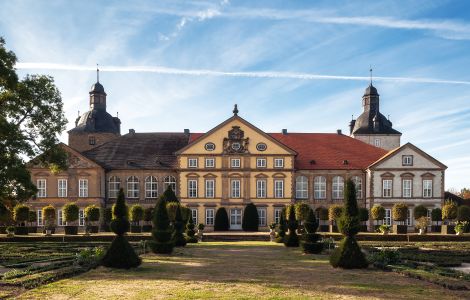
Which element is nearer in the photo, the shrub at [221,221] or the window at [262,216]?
the shrub at [221,221]

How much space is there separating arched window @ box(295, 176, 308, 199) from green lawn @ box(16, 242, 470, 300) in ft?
89.7

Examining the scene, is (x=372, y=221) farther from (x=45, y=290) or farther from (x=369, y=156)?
(x=45, y=290)

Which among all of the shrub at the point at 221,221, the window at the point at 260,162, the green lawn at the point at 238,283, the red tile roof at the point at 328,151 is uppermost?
the red tile roof at the point at 328,151

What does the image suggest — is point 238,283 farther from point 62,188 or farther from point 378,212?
point 62,188

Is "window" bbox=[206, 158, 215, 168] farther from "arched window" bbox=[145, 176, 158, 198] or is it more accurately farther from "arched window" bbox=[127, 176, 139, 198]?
"arched window" bbox=[127, 176, 139, 198]

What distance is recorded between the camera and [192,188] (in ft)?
157

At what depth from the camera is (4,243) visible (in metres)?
33.4

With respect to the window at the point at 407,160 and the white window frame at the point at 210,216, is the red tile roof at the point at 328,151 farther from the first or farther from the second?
the white window frame at the point at 210,216

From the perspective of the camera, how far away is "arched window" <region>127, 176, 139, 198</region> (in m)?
48.9

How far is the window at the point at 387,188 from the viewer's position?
48000 millimetres

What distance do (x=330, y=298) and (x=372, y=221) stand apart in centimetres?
3669

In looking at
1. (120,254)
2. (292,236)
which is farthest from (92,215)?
(120,254)

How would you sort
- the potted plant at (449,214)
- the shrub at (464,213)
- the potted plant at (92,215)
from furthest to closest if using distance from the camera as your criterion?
the shrub at (464,213) < the potted plant at (92,215) < the potted plant at (449,214)

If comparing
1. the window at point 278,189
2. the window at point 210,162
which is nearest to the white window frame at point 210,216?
the window at point 210,162
